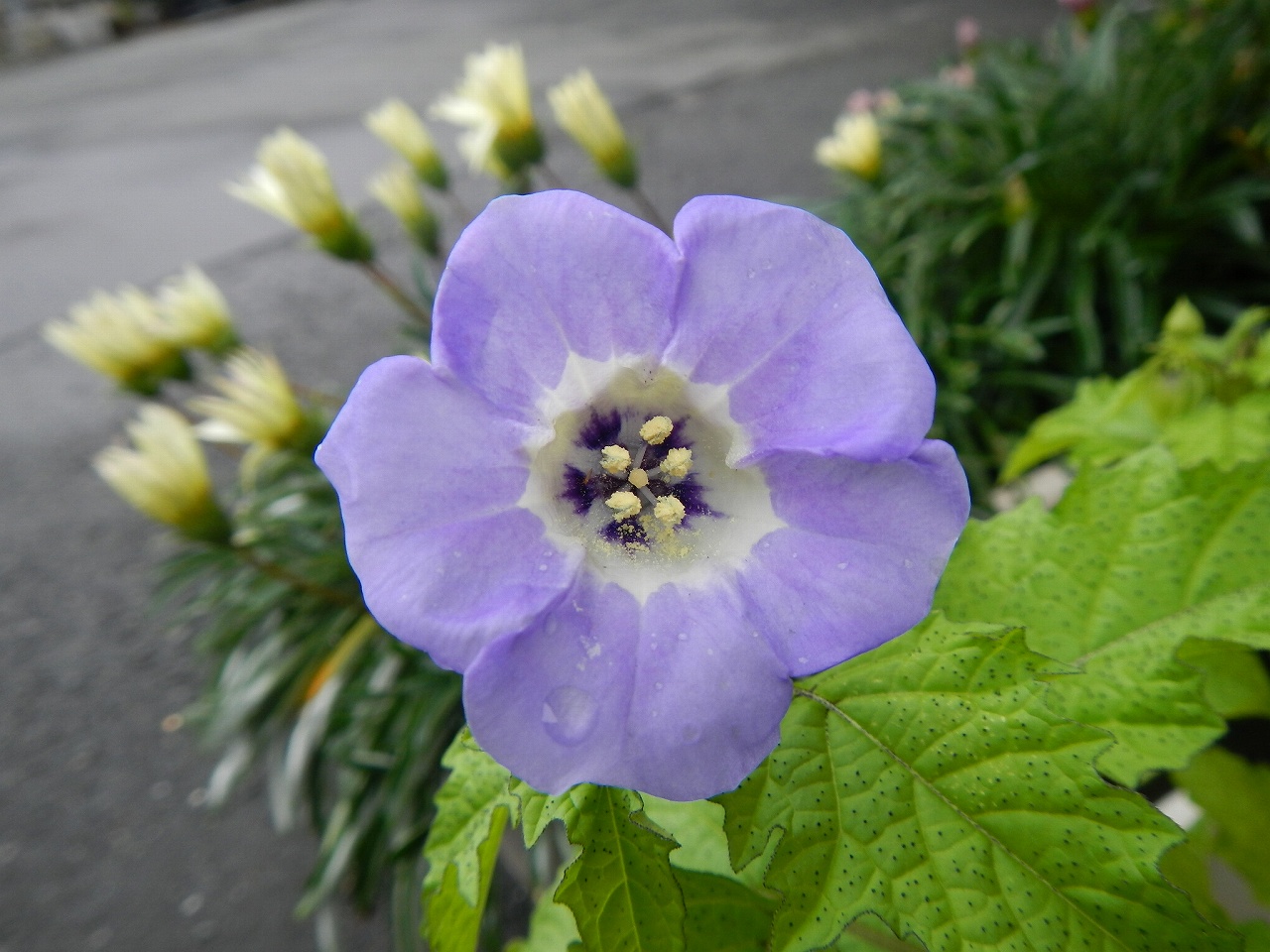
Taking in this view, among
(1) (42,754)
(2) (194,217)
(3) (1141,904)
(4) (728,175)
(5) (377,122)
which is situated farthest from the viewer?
(2) (194,217)

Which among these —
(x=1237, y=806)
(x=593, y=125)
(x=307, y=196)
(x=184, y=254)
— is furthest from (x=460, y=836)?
(x=184, y=254)

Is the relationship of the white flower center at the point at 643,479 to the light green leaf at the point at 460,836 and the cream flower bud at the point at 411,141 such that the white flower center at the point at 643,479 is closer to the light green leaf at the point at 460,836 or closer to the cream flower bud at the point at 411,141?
the light green leaf at the point at 460,836

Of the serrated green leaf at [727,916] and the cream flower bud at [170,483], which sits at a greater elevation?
the serrated green leaf at [727,916]

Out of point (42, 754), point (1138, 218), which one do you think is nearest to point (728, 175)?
point (1138, 218)

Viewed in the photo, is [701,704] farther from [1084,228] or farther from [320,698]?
[1084,228]

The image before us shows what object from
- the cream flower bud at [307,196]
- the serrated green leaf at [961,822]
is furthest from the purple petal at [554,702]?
the cream flower bud at [307,196]

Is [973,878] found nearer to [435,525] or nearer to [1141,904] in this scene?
[1141,904]
